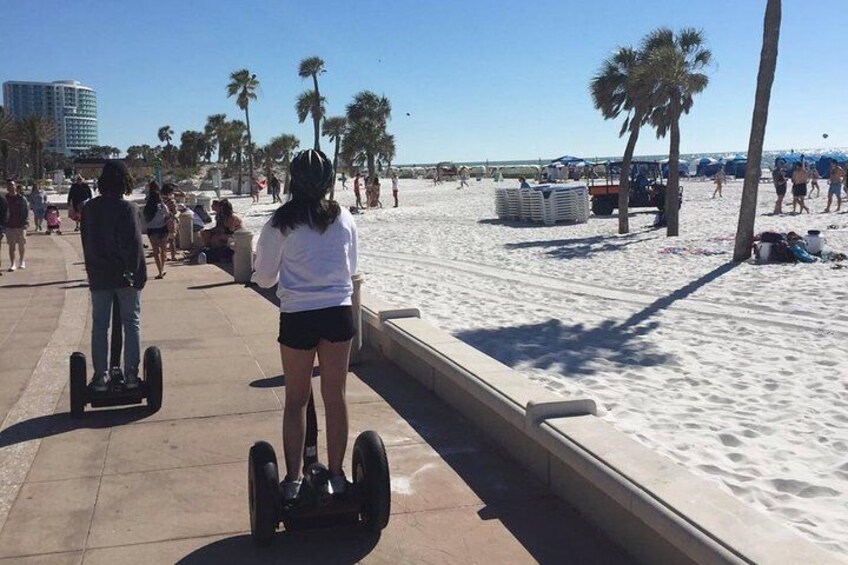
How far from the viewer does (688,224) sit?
24234 mm

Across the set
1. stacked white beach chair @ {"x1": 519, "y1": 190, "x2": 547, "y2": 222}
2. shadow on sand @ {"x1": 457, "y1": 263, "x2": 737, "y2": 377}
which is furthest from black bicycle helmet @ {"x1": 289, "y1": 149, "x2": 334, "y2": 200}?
stacked white beach chair @ {"x1": 519, "y1": 190, "x2": 547, "y2": 222}

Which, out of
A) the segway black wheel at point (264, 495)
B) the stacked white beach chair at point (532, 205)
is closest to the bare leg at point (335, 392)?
the segway black wheel at point (264, 495)

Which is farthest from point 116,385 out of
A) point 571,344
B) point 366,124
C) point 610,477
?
point 366,124

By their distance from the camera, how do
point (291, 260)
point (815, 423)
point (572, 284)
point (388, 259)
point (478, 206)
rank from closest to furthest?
point (291, 260), point (815, 423), point (572, 284), point (388, 259), point (478, 206)

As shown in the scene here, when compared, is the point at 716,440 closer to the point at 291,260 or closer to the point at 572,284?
the point at 291,260

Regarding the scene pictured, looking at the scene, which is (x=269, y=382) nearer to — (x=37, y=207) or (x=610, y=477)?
(x=610, y=477)

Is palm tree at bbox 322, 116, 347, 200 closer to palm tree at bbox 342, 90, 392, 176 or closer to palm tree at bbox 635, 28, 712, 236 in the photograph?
palm tree at bbox 342, 90, 392, 176

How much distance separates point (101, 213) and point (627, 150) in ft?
68.2

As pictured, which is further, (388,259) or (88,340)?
(388,259)

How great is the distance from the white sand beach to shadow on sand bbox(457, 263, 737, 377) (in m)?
0.02

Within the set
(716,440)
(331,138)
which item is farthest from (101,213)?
(331,138)

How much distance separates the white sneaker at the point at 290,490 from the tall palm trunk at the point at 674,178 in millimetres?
18370

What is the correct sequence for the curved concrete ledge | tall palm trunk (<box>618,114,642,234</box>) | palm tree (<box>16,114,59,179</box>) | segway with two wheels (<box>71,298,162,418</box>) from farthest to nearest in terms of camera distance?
palm tree (<box>16,114,59,179</box>) → tall palm trunk (<box>618,114,642,234</box>) → segway with two wheels (<box>71,298,162,418</box>) → the curved concrete ledge

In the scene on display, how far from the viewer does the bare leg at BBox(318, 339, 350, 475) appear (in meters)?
3.50
